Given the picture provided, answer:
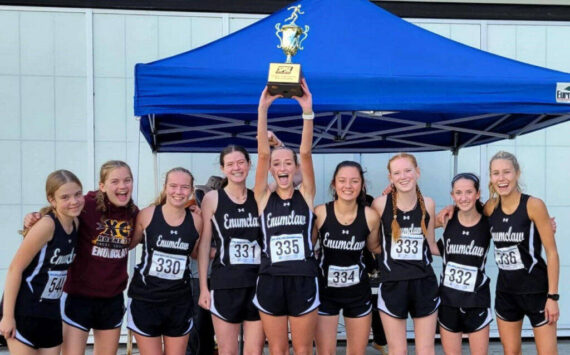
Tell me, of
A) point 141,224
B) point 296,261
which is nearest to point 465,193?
point 296,261

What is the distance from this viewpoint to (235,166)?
378 cm

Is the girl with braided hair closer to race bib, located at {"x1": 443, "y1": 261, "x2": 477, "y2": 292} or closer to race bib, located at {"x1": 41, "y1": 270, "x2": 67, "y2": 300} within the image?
race bib, located at {"x1": 443, "y1": 261, "x2": 477, "y2": 292}

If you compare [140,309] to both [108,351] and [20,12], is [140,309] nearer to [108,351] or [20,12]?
[108,351]

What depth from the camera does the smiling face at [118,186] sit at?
12.1 ft

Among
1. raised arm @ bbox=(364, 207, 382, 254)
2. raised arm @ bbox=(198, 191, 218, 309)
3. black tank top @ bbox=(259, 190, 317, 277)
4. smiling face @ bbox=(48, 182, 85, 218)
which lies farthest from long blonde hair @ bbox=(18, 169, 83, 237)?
raised arm @ bbox=(364, 207, 382, 254)

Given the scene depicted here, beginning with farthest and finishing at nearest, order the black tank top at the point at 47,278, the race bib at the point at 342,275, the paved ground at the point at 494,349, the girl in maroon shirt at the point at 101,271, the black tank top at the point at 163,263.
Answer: the paved ground at the point at 494,349 < the race bib at the point at 342,275 < the black tank top at the point at 163,263 < the girl in maroon shirt at the point at 101,271 < the black tank top at the point at 47,278

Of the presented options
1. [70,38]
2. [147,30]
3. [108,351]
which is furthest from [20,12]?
[108,351]

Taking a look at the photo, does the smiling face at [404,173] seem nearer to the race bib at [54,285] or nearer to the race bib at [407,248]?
the race bib at [407,248]

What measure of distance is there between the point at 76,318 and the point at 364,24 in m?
2.71

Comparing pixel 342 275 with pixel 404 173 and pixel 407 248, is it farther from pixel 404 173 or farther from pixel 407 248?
pixel 404 173

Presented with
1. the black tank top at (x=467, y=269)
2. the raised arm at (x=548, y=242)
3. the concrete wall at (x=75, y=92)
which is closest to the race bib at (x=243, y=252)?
the black tank top at (x=467, y=269)

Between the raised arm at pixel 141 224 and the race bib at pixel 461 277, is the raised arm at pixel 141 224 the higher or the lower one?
the higher one

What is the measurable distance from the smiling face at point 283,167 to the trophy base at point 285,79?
0.43 m

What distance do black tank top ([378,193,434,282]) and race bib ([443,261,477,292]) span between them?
149 millimetres
